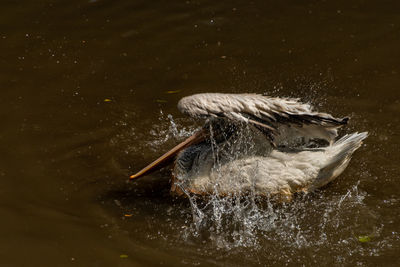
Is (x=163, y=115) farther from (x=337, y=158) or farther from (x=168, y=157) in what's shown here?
(x=337, y=158)

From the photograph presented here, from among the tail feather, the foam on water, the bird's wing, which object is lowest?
the foam on water

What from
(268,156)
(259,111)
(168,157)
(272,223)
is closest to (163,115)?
(168,157)

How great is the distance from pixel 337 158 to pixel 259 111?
80cm

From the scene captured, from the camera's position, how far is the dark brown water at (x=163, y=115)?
4.26 m

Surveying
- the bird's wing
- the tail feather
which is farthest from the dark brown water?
the bird's wing

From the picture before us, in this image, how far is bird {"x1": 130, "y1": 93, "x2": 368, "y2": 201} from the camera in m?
4.61

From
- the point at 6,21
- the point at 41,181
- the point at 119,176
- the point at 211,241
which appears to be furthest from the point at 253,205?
the point at 6,21

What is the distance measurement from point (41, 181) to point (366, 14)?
4950mm

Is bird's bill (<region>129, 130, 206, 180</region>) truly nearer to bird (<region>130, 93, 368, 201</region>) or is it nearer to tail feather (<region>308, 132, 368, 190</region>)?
bird (<region>130, 93, 368, 201</region>)

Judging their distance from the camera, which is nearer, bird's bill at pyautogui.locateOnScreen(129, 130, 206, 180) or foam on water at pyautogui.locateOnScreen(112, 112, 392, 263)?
foam on water at pyautogui.locateOnScreen(112, 112, 392, 263)

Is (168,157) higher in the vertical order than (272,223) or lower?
higher

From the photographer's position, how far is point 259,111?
454 cm

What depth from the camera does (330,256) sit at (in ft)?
13.4

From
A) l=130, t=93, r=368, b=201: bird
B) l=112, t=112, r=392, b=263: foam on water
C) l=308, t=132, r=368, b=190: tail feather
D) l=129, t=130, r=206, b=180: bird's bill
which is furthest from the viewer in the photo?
l=129, t=130, r=206, b=180: bird's bill
